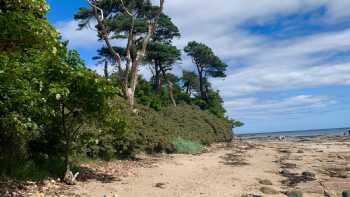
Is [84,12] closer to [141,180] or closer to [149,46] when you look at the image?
[149,46]

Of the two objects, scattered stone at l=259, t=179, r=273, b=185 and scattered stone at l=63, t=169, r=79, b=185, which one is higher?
scattered stone at l=63, t=169, r=79, b=185

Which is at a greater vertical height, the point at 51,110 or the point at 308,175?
the point at 51,110

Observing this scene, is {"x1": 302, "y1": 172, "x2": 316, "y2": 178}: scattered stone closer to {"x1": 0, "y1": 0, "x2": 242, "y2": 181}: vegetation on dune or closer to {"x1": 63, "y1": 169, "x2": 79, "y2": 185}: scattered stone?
{"x1": 0, "y1": 0, "x2": 242, "y2": 181}: vegetation on dune

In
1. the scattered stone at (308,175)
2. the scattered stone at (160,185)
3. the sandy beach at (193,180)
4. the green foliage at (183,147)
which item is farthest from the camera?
the green foliage at (183,147)

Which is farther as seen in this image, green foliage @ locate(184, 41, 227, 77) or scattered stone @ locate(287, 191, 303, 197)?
green foliage @ locate(184, 41, 227, 77)

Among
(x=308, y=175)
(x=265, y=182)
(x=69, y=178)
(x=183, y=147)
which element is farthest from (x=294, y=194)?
(x=183, y=147)

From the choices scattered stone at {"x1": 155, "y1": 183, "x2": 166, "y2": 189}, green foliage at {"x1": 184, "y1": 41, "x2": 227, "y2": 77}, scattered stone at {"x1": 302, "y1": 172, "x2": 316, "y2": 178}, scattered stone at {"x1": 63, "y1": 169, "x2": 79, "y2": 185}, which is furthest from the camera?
green foliage at {"x1": 184, "y1": 41, "x2": 227, "y2": 77}

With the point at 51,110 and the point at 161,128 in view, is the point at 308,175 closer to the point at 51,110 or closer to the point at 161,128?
the point at 161,128

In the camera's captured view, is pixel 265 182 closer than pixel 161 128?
Yes

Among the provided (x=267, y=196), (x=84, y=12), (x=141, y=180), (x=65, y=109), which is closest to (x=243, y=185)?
(x=267, y=196)

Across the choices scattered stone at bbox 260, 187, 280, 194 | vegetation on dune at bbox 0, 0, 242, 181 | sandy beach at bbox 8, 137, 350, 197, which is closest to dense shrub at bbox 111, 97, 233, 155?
vegetation on dune at bbox 0, 0, 242, 181

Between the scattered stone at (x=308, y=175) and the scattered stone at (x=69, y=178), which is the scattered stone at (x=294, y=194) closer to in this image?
the scattered stone at (x=308, y=175)

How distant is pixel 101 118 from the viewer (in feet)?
41.7

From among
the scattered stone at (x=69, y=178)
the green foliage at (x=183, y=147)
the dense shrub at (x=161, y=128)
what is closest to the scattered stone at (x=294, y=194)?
the dense shrub at (x=161, y=128)
